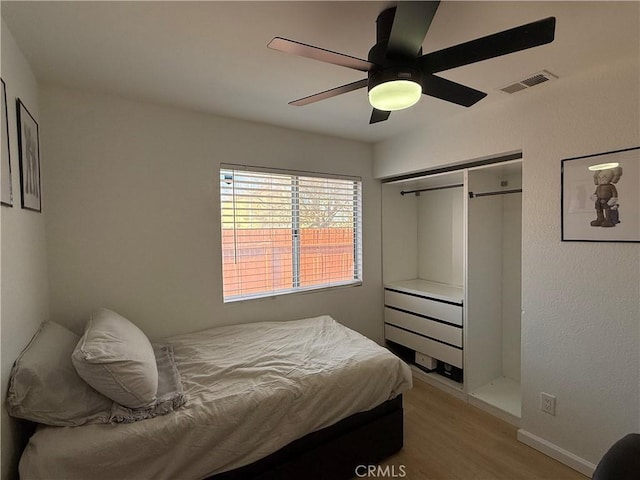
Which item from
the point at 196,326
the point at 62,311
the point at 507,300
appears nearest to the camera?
the point at 62,311

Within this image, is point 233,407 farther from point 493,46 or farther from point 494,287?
point 494,287

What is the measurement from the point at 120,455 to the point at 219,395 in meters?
0.47

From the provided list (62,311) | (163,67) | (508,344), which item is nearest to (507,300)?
(508,344)

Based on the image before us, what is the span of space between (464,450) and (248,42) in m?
2.86

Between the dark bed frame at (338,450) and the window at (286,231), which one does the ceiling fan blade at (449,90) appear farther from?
the dark bed frame at (338,450)

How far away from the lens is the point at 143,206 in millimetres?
2385

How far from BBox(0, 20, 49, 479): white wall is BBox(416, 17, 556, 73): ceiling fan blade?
6.08ft

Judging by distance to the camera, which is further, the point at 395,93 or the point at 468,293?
the point at 468,293

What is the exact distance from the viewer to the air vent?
6.41 ft

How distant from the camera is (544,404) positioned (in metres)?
2.21

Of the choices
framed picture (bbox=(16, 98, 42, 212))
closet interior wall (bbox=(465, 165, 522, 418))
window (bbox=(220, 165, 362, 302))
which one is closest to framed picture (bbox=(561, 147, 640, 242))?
closet interior wall (bbox=(465, 165, 522, 418))

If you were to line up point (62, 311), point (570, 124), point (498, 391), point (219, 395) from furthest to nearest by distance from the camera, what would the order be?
point (498, 391), point (62, 311), point (570, 124), point (219, 395)

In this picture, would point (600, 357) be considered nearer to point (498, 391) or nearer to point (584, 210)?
point (584, 210)

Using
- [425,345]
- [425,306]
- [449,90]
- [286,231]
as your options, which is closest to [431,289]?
[425,306]
